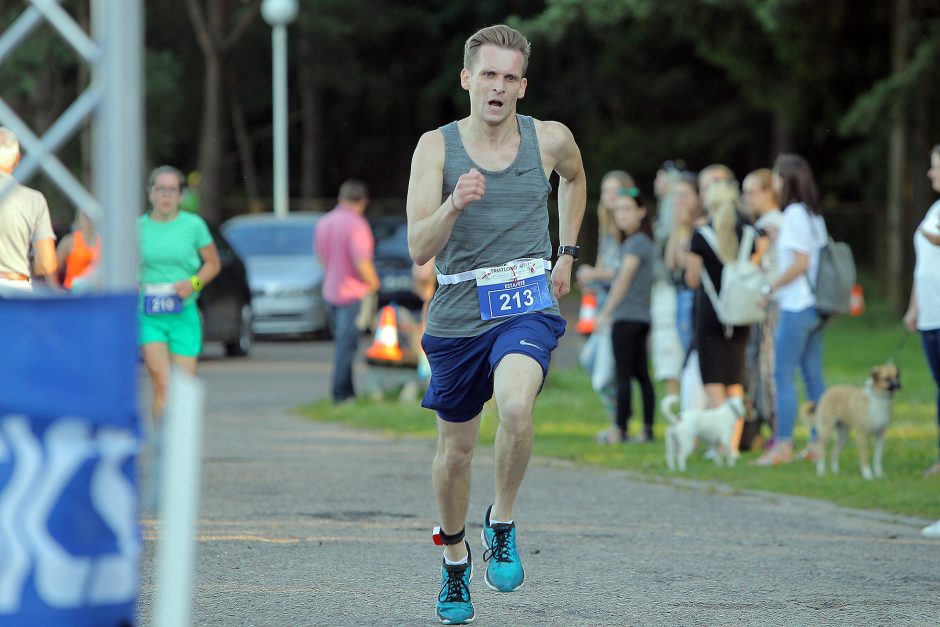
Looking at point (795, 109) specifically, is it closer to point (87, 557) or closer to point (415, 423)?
point (415, 423)

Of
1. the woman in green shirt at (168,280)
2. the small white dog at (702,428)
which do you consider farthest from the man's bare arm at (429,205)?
the small white dog at (702,428)

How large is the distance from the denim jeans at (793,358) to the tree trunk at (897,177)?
19.0 meters

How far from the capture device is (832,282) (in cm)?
1142

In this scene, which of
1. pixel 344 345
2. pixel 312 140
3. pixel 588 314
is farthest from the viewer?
pixel 312 140

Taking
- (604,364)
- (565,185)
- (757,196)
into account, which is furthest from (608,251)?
(565,185)

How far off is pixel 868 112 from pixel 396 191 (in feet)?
105

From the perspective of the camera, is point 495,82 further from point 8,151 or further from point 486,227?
point 8,151

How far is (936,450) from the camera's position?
12.0 m

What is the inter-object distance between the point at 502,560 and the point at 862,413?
5116mm

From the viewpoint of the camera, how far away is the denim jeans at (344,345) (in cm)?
1600

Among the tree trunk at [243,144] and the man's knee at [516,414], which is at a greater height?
the tree trunk at [243,144]

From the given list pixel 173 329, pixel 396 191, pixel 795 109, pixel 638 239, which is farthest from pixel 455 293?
pixel 396 191

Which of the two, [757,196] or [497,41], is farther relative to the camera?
[757,196]

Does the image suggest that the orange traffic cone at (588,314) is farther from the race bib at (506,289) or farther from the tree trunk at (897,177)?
the tree trunk at (897,177)
